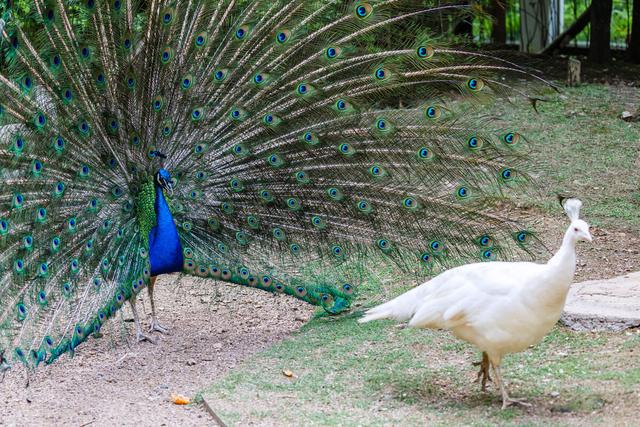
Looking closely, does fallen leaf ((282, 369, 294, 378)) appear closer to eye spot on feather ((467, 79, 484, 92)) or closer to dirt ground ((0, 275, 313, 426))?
A: dirt ground ((0, 275, 313, 426))

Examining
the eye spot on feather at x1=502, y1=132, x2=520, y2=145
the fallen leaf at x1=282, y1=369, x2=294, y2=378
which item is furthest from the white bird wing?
the eye spot on feather at x1=502, y1=132, x2=520, y2=145

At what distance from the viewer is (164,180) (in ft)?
21.0

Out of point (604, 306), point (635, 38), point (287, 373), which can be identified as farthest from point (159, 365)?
point (635, 38)

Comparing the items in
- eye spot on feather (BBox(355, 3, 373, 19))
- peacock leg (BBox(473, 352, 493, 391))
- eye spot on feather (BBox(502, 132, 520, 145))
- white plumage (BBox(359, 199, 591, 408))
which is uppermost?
eye spot on feather (BBox(355, 3, 373, 19))

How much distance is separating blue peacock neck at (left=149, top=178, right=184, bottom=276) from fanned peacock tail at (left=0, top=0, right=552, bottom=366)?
1cm

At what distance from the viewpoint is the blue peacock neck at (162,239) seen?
6441 mm

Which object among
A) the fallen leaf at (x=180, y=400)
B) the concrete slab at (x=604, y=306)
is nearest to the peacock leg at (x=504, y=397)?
the concrete slab at (x=604, y=306)

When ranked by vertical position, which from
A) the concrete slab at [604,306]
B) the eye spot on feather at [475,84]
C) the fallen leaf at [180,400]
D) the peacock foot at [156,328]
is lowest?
the fallen leaf at [180,400]

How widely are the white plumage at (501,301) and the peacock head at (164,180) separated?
198cm

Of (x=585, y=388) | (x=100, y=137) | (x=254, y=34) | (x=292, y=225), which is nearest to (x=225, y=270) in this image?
(x=292, y=225)

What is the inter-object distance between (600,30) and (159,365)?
945 cm

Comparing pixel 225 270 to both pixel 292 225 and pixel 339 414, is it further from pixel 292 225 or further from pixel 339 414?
pixel 339 414

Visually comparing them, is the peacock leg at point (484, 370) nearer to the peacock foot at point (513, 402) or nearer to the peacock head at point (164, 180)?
the peacock foot at point (513, 402)

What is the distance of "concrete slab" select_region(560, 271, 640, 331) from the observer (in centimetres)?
591
